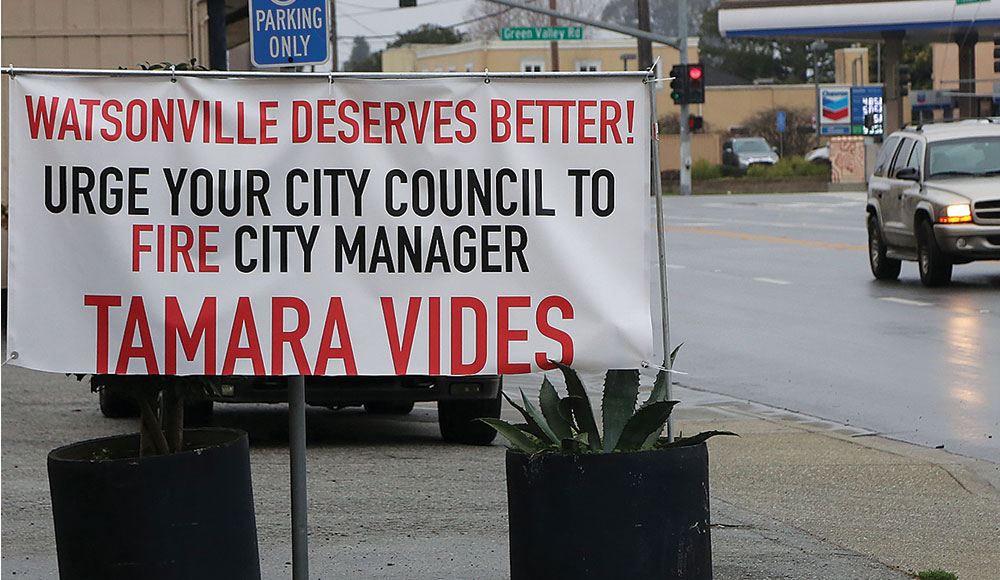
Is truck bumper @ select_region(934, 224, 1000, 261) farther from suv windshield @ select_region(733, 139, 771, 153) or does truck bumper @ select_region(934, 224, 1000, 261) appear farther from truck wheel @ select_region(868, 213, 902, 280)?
suv windshield @ select_region(733, 139, 771, 153)

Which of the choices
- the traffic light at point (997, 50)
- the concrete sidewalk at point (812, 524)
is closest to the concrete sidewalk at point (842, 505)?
the concrete sidewalk at point (812, 524)

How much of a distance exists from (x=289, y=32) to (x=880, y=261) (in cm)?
1172

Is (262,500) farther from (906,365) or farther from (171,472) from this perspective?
(906,365)

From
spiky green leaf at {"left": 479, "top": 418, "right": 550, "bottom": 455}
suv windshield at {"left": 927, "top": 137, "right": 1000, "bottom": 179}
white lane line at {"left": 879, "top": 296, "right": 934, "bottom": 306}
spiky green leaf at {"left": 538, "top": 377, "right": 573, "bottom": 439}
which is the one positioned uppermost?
suv windshield at {"left": 927, "top": 137, "right": 1000, "bottom": 179}

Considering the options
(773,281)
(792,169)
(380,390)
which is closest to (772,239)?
(773,281)

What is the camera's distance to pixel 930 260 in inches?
728

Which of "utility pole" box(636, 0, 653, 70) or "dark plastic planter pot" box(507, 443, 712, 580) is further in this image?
"utility pole" box(636, 0, 653, 70)

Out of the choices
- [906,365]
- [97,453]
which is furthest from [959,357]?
[97,453]

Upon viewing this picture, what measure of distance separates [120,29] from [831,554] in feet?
36.0

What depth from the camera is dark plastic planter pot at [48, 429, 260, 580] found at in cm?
455

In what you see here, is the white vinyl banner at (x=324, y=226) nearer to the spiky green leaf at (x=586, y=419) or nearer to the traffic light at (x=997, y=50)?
the spiky green leaf at (x=586, y=419)

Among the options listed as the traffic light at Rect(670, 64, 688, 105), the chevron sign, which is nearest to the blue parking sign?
the traffic light at Rect(670, 64, 688, 105)

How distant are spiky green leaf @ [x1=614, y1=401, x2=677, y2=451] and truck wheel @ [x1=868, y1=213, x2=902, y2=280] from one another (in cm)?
1561

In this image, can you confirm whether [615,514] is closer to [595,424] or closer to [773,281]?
[595,424]
